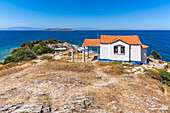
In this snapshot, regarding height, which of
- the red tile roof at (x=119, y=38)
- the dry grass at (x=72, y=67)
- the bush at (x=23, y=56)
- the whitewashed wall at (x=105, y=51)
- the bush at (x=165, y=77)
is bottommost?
the bush at (x=165, y=77)

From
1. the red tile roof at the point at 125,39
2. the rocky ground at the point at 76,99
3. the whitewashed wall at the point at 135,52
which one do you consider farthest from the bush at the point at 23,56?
the whitewashed wall at the point at 135,52

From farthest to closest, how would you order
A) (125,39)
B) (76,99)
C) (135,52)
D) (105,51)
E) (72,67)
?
1. (105,51)
2. (125,39)
3. (135,52)
4. (72,67)
5. (76,99)

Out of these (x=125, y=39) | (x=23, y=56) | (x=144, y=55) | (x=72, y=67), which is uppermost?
(x=125, y=39)

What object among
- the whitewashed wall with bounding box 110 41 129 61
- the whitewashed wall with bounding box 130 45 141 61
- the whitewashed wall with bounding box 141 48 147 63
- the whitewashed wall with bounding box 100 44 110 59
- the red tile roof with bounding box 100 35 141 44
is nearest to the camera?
the whitewashed wall with bounding box 130 45 141 61

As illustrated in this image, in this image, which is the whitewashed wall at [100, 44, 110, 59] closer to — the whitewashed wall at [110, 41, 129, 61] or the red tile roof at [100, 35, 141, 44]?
the whitewashed wall at [110, 41, 129, 61]

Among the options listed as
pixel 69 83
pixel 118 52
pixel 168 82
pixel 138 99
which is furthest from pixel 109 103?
pixel 118 52

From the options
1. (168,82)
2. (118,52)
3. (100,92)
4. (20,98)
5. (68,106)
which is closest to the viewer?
(68,106)

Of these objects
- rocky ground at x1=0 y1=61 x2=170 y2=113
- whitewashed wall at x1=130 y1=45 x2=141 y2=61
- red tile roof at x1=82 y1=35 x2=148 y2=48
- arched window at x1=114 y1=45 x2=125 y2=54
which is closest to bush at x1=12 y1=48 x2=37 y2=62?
red tile roof at x1=82 y1=35 x2=148 y2=48

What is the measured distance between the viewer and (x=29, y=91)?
951cm

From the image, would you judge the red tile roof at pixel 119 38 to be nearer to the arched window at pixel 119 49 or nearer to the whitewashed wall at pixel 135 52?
the whitewashed wall at pixel 135 52

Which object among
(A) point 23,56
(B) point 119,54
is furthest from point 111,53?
(A) point 23,56

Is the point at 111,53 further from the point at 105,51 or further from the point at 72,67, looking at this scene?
the point at 72,67

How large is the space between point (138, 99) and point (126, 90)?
1440 mm

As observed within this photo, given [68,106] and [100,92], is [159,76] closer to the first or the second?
[100,92]
